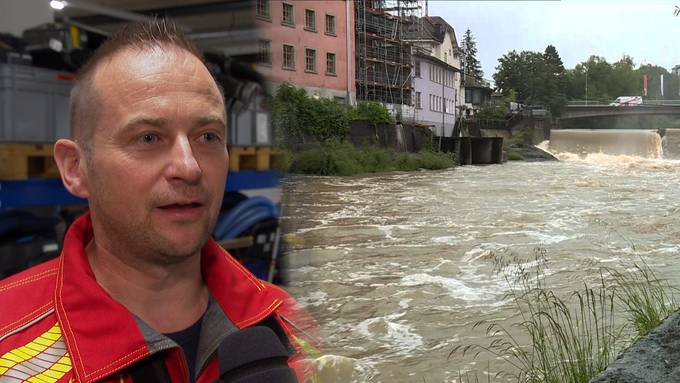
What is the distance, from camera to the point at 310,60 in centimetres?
66

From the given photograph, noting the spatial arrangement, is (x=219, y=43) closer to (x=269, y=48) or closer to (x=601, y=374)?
(x=269, y=48)

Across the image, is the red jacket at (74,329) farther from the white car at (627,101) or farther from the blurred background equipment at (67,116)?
the white car at (627,101)

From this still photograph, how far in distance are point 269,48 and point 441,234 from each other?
1709 mm

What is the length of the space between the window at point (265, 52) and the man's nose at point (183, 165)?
21cm

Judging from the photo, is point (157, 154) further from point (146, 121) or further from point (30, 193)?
point (30, 193)

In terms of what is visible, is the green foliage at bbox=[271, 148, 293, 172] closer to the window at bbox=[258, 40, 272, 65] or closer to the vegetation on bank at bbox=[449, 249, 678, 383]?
the window at bbox=[258, 40, 272, 65]

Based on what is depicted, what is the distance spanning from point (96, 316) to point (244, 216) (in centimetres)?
23

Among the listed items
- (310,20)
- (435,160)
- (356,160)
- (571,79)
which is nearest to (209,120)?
(310,20)

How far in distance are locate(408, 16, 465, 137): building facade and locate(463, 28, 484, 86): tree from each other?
2 cm

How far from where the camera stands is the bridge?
1665 mm

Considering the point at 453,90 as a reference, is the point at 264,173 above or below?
below

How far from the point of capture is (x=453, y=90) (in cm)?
144

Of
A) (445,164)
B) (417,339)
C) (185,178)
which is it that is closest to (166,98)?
(185,178)

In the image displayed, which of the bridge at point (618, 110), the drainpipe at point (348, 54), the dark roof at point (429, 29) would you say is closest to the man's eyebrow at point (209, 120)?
the drainpipe at point (348, 54)
